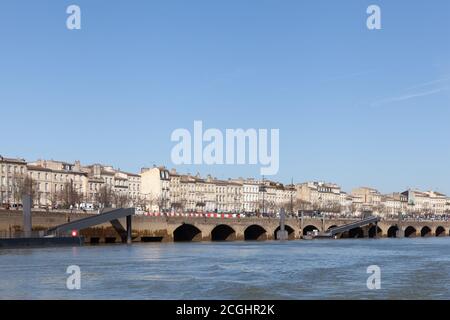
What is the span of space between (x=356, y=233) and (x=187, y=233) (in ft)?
144

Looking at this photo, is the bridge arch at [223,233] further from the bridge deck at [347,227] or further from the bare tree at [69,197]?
the bare tree at [69,197]

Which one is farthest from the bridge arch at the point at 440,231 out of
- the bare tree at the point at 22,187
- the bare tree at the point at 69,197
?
the bare tree at the point at 22,187

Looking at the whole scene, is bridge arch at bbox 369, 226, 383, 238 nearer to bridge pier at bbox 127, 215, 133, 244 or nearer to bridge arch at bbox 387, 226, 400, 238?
bridge arch at bbox 387, 226, 400, 238

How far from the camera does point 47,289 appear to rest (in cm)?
2950

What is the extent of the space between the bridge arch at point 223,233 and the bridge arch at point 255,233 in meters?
5.65

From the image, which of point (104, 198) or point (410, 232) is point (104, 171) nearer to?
point (104, 198)

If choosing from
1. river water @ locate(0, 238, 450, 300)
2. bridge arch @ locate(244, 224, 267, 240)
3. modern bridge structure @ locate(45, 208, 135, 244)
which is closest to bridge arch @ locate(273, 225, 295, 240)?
bridge arch @ locate(244, 224, 267, 240)

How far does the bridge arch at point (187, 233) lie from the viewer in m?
90.3

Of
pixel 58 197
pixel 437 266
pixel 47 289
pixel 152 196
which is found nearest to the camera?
pixel 47 289
